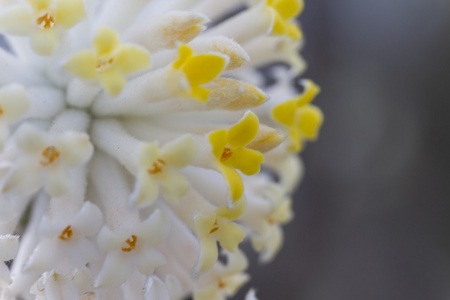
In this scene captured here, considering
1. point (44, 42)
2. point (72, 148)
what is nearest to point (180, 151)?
point (72, 148)

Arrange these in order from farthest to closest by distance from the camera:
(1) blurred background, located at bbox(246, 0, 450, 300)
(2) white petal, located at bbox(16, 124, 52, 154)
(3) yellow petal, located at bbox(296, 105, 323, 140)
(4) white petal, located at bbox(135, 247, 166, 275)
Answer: (1) blurred background, located at bbox(246, 0, 450, 300) → (3) yellow petal, located at bbox(296, 105, 323, 140) → (4) white petal, located at bbox(135, 247, 166, 275) → (2) white petal, located at bbox(16, 124, 52, 154)

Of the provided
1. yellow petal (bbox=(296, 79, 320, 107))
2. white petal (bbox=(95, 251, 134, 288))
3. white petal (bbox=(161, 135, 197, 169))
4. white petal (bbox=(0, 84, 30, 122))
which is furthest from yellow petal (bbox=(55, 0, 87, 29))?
yellow petal (bbox=(296, 79, 320, 107))

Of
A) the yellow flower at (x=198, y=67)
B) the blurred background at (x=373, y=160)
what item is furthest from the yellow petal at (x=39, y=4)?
the blurred background at (x=373, y=160)

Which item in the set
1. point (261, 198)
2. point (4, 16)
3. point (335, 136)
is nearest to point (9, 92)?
point (4, 16)

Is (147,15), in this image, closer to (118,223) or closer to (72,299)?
(118,223)

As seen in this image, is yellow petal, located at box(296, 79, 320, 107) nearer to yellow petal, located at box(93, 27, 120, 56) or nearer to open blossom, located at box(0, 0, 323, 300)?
open blossom, located at box(0, 0, 323, 300)
